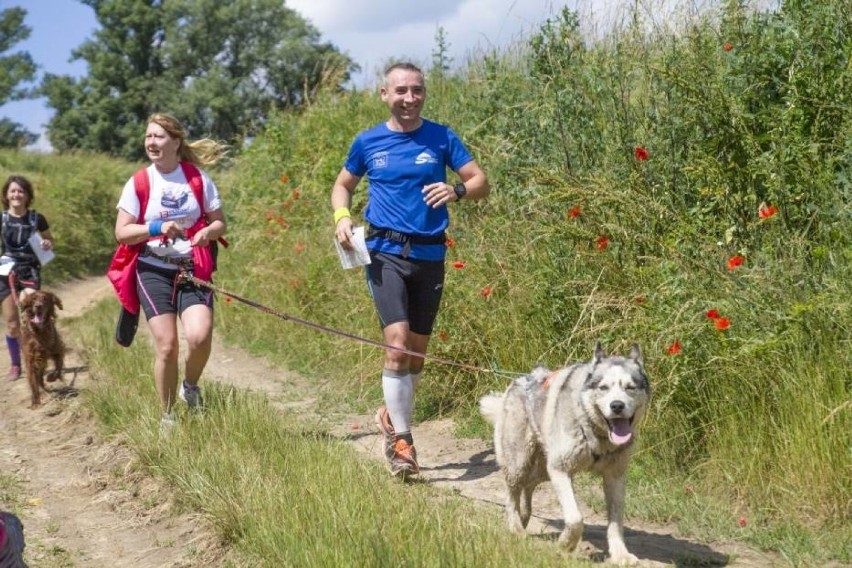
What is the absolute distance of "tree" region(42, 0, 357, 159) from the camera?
147 ft

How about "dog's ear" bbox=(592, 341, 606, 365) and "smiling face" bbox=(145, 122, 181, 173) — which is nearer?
"dog's ear" bbox=(592, 341, 606, 365)

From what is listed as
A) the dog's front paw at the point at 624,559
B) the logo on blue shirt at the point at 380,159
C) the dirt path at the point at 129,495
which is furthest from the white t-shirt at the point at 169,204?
the dog's front paw at the point at 624,559

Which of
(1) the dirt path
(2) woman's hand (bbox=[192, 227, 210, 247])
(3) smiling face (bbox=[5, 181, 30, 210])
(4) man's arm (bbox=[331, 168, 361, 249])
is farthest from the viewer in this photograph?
(3) smiling face (bbox=[5, 181, 30, 210])

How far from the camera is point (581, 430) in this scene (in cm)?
437

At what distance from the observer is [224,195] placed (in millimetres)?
15133

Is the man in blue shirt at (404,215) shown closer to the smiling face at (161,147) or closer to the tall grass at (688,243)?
the tall grass at (688,243)

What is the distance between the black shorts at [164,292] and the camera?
6152 millimetres

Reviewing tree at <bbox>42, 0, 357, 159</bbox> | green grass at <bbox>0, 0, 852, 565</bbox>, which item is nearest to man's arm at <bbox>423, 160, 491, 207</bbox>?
green grass at <bbox>0, 0, 852, 565</bbox>

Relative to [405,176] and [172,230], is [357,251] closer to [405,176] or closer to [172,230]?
[405,176]

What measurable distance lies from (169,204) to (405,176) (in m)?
1.58

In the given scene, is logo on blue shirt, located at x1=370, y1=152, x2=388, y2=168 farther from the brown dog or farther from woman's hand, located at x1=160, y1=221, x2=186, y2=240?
the brown dog

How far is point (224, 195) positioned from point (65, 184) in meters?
7.59

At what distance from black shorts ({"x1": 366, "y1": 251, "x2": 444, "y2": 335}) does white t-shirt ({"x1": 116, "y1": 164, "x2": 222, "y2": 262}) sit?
1255mm

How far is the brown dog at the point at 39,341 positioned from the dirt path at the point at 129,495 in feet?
0.82
